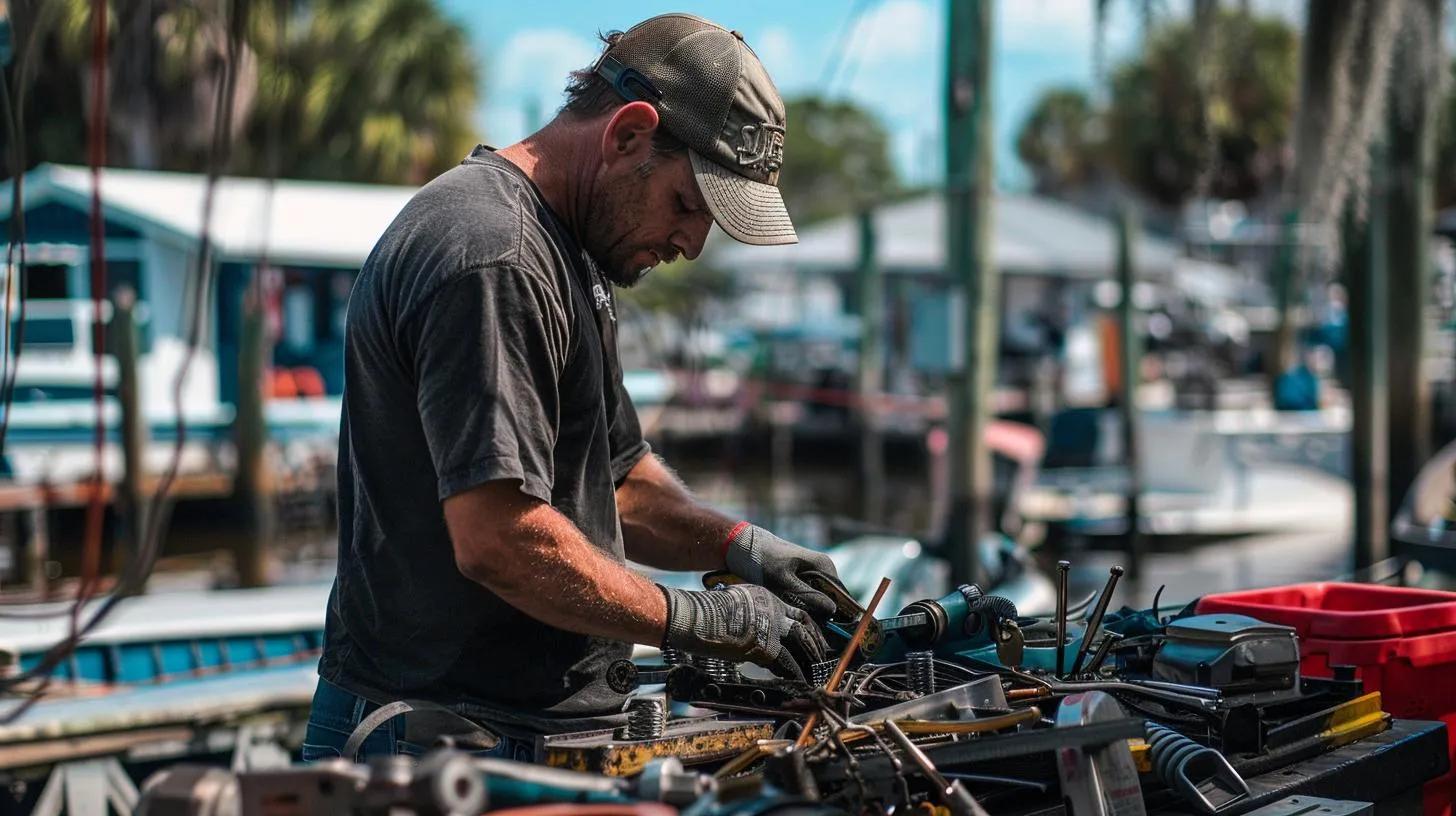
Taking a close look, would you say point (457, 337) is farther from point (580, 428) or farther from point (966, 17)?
Result: point (966, 17)

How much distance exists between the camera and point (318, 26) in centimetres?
2870

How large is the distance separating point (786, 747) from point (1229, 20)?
752 cm

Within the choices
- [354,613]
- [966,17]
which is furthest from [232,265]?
[354,613]

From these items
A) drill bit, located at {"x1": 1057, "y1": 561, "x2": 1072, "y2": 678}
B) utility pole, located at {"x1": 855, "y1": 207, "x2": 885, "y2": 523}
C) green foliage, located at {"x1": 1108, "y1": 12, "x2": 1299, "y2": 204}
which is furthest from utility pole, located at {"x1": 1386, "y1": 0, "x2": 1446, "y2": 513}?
green foliage, located at {"x1": 1108, "y1": 12, "x2": 1299, "y2": 204}

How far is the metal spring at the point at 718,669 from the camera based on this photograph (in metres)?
2.40

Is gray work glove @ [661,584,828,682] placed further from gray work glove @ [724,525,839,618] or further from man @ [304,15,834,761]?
gray work glove @ [724,525,839,618]

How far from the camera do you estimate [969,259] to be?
30.4 ft

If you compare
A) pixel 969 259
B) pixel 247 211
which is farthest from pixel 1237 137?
pixel 969 259

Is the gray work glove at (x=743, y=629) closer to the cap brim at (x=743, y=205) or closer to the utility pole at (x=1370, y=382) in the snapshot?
the cap brim at (x=743, y=205)

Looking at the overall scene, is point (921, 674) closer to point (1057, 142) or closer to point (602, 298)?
point (602, 298)

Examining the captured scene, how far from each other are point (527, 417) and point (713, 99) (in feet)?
2.11

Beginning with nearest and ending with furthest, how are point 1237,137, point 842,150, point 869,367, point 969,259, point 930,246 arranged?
point 969,259, point 869,367, point 930,246, point 1237,137, point 842,150

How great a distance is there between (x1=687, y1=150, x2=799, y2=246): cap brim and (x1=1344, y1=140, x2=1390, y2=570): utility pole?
7.60 m

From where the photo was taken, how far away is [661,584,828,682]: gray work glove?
7.43 ft
